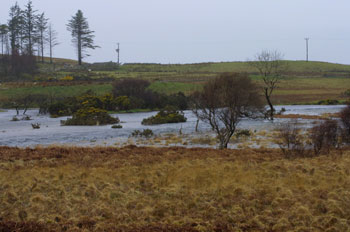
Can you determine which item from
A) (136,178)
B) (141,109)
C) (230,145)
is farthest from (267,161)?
(141,109)

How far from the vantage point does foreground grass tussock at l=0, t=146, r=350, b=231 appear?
9.08 meters

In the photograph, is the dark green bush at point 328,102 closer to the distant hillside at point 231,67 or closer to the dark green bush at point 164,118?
the dark green bush at point 164,118

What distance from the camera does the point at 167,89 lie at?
73.8m

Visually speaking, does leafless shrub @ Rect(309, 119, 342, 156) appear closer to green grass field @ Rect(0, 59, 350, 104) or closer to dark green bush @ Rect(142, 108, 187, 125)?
dark green bush @ Rect(142, 108, 187, 125)

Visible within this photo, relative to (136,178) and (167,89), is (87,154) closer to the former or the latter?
(136,178)

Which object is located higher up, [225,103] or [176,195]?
[225,103]

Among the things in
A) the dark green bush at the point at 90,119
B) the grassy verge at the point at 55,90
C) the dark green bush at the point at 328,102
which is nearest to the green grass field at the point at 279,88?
the grassy verge at the point at 55,90

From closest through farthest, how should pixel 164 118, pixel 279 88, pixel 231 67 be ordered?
pixel 164 118 → pixel 279 88 → pixel 231 67

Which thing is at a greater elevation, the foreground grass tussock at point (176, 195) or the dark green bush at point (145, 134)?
the foreground grass tussock at point (176, 195)

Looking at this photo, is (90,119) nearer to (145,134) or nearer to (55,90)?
(145,134)

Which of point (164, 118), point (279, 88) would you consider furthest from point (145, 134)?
point (279, 88)

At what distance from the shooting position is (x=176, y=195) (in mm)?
11422

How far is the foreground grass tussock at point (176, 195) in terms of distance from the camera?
9078mm

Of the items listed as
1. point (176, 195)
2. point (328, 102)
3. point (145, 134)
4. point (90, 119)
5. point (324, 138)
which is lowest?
point (145, 134)
